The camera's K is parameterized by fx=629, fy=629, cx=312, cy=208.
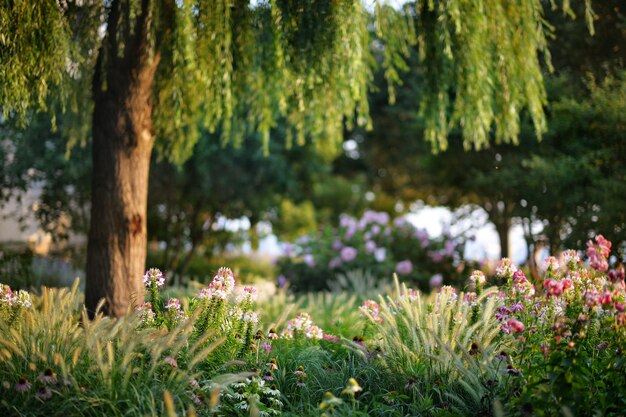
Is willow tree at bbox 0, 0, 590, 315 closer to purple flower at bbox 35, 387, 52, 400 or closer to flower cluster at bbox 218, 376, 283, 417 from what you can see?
flower cluster at bbox 218, 376, 283, 417

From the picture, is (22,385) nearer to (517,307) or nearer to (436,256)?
(517,307)

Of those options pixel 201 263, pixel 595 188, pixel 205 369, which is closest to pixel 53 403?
pixel 205 369

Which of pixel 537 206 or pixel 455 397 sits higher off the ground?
pixel 537 206

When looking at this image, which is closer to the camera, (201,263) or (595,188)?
(595,188)

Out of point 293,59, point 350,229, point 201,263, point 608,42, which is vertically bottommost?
point 201,263

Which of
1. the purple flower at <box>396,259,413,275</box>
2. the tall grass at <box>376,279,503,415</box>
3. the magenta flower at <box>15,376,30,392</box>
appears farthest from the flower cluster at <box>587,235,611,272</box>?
the purple flower at <box>396,259,413,275</box>

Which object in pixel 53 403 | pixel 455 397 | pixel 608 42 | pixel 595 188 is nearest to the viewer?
pixel 53 403

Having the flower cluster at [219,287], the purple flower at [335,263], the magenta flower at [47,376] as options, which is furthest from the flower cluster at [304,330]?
the purple flower at [335,263]

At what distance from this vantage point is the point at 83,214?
11969mm

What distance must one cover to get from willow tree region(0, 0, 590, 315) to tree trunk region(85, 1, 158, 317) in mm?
11

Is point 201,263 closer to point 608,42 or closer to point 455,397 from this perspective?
point 608,42

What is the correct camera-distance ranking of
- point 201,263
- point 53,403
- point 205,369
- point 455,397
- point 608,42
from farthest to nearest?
1. point 201,263
2. point 608,42
3. point 205,369
4. point 455,397
5. point 53,403

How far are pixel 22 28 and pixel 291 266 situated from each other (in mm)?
7624

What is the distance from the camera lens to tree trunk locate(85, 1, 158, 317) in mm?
5824
